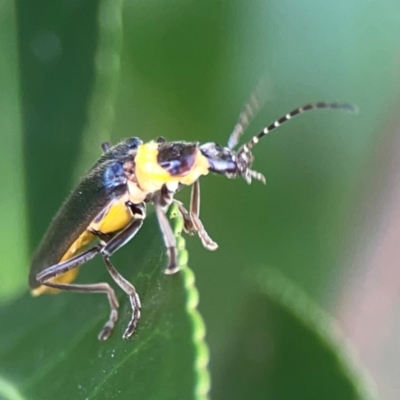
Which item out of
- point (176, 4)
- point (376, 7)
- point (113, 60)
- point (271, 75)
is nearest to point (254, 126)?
point (271, 75)

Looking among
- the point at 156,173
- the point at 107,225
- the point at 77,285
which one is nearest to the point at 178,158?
the point at 156,173

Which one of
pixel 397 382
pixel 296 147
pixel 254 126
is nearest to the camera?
pixel 254 126

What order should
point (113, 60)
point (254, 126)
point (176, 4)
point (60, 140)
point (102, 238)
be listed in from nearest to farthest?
point (113, 60), point (60, 140), point (102, 238), point (176, 4), point (254, 126)

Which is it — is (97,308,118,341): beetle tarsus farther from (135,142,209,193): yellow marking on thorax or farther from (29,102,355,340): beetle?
(135,142,209,193): yellow marking on thorax

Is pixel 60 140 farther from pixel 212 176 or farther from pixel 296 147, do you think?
pixel 296 147

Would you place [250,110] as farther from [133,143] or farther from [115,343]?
[115,343]
